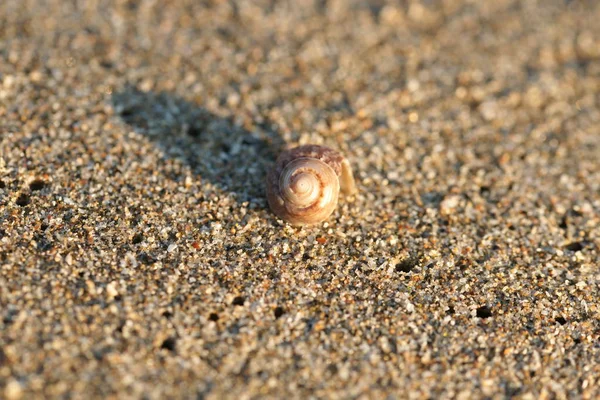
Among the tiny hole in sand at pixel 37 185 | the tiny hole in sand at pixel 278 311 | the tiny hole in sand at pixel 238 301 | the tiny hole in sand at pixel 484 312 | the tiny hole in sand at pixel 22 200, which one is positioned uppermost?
the tiny hole in sand at pixel 37 185

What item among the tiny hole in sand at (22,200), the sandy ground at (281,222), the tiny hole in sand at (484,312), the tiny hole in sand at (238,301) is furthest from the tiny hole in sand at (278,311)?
the tiny hole in sand at (22,200)

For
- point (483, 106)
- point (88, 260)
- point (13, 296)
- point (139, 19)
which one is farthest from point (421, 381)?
point (139, 19)

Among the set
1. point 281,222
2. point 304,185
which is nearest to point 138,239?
point 281,222

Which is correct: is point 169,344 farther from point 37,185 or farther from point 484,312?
point 484,312

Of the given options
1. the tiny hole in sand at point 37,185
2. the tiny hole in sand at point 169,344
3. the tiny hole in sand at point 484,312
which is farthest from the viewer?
the tiny hole in sand at point 37,185

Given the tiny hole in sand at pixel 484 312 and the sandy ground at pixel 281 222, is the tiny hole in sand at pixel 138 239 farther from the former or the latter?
the tiny hole in sand at pixel 484 312

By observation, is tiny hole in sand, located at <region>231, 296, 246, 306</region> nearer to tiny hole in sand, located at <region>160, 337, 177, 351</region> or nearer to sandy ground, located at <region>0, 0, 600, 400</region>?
sandy ground, located at <region>0, 0, 600, 400</region>
